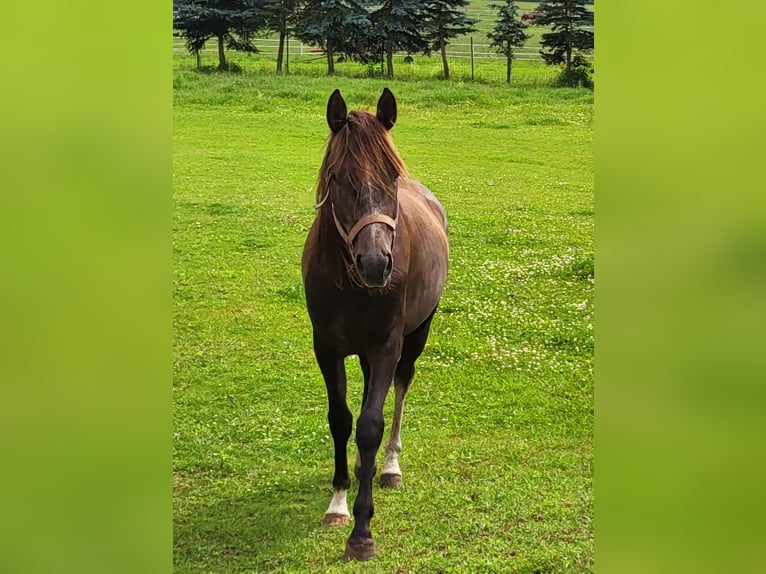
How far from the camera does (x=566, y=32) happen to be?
6.23m

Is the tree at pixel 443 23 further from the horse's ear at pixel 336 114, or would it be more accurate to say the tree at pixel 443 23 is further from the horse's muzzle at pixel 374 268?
the horse's muzzle at pixel 374 268

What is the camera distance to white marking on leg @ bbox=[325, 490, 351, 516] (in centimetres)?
310

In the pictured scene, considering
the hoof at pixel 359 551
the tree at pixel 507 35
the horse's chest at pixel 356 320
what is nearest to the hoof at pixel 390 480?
the hoof at pixel 359 551

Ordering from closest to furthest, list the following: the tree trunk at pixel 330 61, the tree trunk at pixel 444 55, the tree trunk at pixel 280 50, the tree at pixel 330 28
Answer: the tree at pixel 330 28, the tree trunk at pixel 330 61, the tree trunk at pixel 280 50, the tree trunk at pixel 444 55

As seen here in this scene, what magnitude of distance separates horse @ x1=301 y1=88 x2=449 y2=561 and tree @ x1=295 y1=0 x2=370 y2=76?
9.73 ft

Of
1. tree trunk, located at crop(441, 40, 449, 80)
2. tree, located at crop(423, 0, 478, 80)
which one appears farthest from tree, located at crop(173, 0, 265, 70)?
tree trunk, located at crop(441, 40, 449, 80)

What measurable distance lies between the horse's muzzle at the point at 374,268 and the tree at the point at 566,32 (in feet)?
13.7

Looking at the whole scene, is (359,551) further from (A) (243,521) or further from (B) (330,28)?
(B) (330,28)

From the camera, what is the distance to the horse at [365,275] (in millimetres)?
2498

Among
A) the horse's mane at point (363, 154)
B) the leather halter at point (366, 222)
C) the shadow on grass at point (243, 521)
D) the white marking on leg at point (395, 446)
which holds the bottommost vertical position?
the shadow on grass at point (243, 521)

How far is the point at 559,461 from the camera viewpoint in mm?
3645
